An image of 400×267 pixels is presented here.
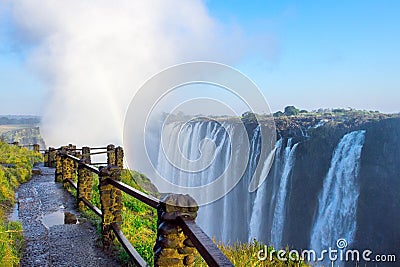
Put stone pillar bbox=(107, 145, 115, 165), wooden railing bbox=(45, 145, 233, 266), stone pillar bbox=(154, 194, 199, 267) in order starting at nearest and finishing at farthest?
wooden railing bbox=(45, 145, 233, 266)
stone pillar bbox=(154, 194, 199, 267)
stone pillar bbox=(107, 145, 115, 165)

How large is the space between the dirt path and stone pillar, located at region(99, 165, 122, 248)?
226mm

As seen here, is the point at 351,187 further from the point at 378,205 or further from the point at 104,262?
the point at 104,262

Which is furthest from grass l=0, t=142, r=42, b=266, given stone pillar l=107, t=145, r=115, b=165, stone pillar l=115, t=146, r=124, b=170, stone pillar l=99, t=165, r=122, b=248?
stone pillar l=115, t=146, r=124, b=170

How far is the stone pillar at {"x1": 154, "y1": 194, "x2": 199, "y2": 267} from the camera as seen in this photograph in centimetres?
253

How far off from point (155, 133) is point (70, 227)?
228cm

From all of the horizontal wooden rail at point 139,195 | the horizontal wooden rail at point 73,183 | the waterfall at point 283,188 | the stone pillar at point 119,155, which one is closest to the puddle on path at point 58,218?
the horizontal wooden rail at point 73,183

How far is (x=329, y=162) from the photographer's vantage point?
68.3 ft

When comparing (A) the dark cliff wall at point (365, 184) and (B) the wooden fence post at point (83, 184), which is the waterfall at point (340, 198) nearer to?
(A) the dark cliff wall at point (365, 184)

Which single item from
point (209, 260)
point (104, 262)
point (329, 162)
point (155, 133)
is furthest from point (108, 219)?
point (329, 162)

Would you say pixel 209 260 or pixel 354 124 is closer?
pixel 209 260

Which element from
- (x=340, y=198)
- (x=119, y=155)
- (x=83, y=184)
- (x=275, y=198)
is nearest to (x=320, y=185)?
(x=340, y=198)

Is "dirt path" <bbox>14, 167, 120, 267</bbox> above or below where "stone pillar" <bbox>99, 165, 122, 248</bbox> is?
below

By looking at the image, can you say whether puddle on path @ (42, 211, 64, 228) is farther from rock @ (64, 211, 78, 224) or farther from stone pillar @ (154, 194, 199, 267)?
stone pillar @ (154, 194, 199, 267)

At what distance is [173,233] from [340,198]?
1811 cm
